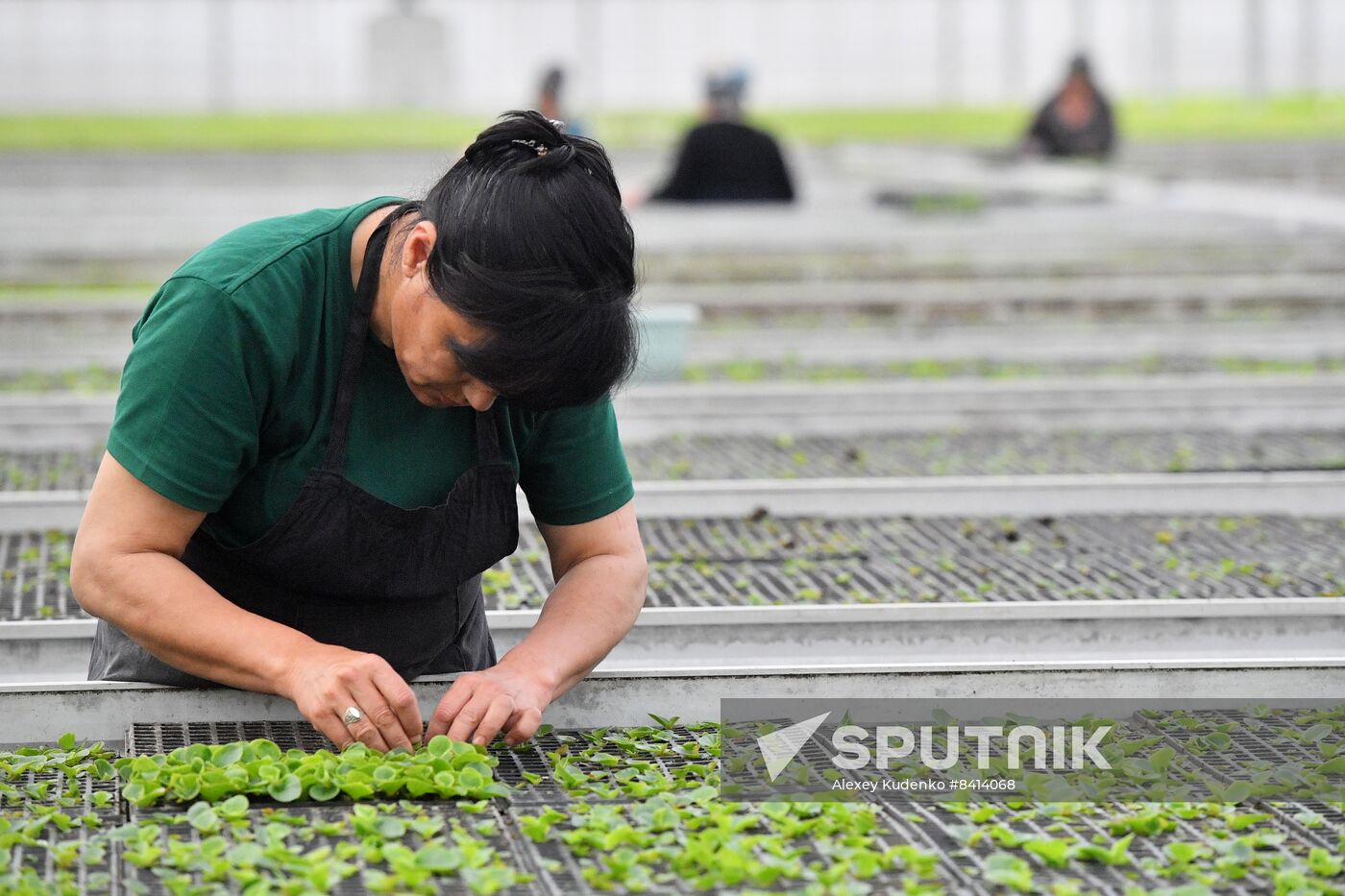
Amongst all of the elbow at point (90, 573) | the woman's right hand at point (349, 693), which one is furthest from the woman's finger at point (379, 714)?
the elbow at point (90, 573)

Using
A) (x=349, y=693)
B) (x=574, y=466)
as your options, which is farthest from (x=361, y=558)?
(x=574, y=466)

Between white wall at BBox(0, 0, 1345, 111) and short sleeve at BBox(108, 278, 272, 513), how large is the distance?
23.7m

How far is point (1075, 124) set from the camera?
1400 cm

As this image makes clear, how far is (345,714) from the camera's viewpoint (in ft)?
6.15

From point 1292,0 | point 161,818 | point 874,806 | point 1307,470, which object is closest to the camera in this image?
point 161,818

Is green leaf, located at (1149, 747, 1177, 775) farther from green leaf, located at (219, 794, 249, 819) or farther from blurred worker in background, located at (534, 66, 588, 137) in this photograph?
blurred worker in background, located at (534, 66, 588, 137)

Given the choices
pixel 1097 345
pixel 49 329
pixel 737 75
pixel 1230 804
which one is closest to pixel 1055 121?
pixel 737 75

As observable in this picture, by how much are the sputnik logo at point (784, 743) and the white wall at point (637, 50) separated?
23517 mm

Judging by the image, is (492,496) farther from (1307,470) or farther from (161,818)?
(1307,470)

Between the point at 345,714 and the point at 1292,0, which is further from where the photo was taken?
the point at 1292,0

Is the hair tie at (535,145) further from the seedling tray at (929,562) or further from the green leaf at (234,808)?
the seedling tray at (929,562)

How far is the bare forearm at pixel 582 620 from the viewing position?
2053 millimetres

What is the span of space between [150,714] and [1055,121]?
13.1m

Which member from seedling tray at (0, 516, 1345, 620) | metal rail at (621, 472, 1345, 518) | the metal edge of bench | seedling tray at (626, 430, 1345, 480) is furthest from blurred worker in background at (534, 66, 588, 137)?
the metal edge of bench
